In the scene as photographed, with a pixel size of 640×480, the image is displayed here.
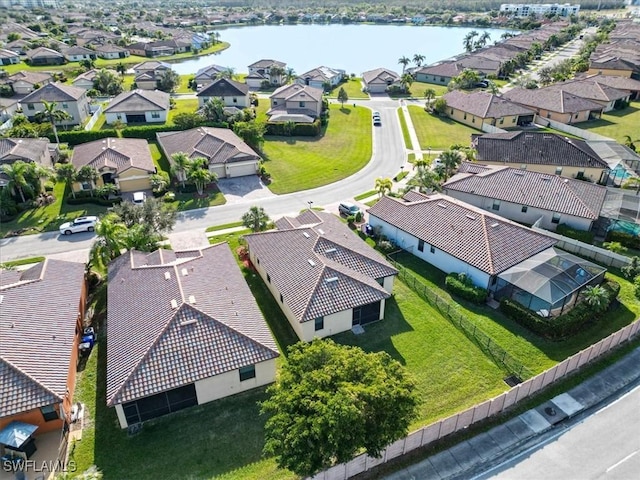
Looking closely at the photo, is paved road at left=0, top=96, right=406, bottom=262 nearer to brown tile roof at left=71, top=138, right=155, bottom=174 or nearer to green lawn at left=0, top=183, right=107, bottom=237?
green lawn at left=0, top=183, right=107, bottom=237

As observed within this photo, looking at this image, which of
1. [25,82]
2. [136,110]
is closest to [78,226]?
[136,110]

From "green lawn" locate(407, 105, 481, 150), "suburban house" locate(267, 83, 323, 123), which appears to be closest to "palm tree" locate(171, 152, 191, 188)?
"suburban house" locate(267, 83, 323, 123)

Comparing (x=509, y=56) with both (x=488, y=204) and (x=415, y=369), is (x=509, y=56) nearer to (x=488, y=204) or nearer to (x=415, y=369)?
(x=488, y=204)

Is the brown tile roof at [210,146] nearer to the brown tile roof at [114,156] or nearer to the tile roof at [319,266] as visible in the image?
the brown tile roof at [114,156]

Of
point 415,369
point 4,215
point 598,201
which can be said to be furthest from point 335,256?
point 4,215

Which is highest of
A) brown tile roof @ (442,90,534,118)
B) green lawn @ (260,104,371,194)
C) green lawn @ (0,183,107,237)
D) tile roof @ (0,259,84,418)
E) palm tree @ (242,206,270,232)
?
brown tile roof @ (442,90,534,118)
